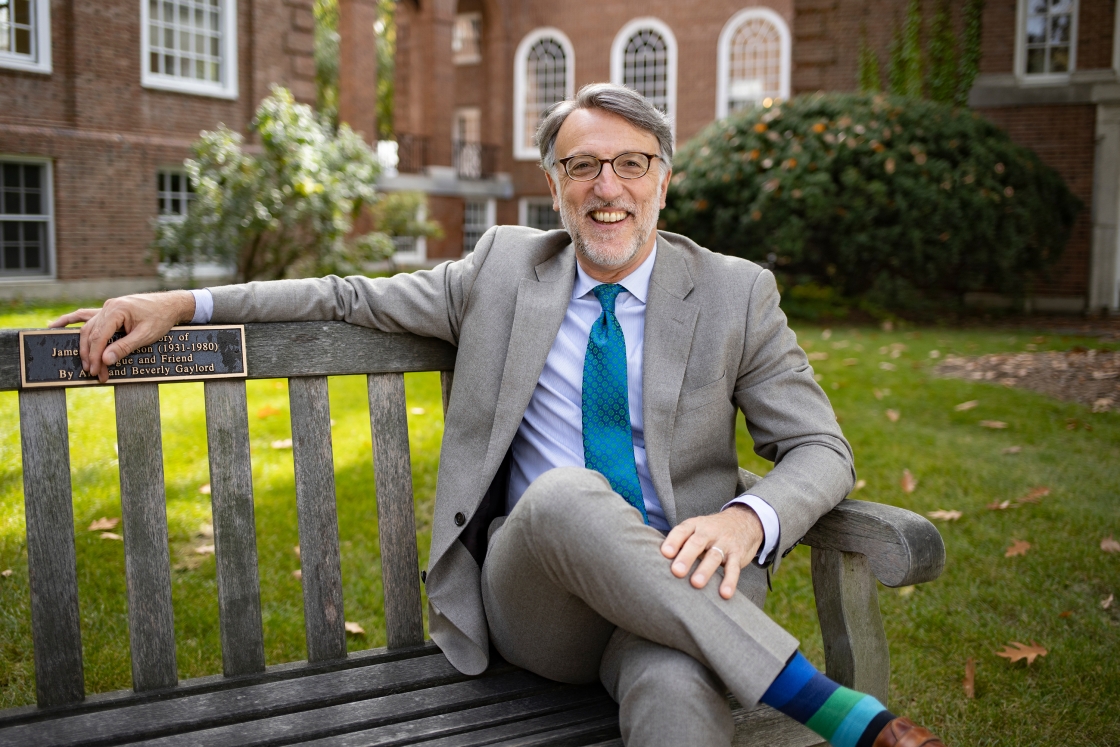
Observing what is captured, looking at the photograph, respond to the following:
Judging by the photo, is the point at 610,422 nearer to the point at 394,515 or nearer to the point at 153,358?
the point at 394,515

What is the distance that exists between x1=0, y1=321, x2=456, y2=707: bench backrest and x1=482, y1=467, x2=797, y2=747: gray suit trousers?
557mm

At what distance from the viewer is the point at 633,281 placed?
254 centimetres

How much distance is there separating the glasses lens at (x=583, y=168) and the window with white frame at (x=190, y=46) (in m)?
14.1

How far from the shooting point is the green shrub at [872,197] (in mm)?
11570

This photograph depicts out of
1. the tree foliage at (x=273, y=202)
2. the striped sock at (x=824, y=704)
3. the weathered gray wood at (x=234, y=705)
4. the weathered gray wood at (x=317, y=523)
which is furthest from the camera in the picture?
the tree foliage at (x=273, y=202)

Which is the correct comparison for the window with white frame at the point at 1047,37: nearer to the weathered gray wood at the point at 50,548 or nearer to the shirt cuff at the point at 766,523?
the shirt cuff at the point at 766,523

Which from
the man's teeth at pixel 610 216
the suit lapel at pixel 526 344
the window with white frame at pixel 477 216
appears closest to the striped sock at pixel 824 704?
the suit lapel at pixel 526 344

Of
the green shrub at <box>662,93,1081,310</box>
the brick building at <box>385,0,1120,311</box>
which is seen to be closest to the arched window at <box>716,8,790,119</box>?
the brick building at <box>385,0,1120,311</box>

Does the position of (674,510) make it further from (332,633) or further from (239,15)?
(239,15)

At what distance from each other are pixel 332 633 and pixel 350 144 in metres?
11.6

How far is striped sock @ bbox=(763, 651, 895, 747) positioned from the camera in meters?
1.81

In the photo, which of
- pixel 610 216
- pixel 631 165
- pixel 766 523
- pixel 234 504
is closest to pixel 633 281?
pixel 610 216

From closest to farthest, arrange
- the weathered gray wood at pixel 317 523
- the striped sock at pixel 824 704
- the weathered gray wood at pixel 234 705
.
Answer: the striped sock at pixel 824 704
the weathered gray wood at pixel 234 705
the weathered gray wood at pixel 317 523

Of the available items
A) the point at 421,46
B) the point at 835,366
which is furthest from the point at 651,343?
the point at 421,46
